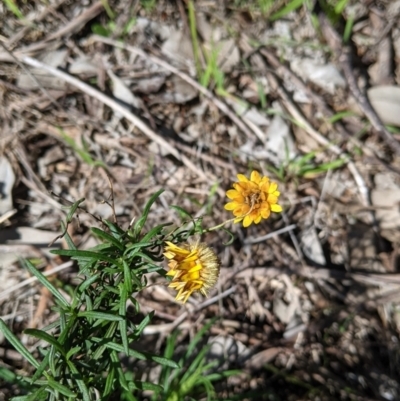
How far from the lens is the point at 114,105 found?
3402 millimetres

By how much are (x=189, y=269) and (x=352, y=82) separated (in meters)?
2.31

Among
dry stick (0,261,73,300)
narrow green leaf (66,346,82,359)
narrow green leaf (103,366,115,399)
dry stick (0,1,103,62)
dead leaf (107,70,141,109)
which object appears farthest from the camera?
dead leaf (107,70,141,109)

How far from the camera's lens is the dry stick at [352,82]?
352cm

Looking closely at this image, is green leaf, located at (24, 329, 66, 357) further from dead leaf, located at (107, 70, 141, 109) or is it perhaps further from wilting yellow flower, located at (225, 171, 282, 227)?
dead leaf, located at (107, 70, 141, 109)

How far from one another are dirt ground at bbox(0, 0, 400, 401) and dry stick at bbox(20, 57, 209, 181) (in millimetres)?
12

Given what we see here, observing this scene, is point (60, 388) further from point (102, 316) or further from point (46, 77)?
point (46, 77)

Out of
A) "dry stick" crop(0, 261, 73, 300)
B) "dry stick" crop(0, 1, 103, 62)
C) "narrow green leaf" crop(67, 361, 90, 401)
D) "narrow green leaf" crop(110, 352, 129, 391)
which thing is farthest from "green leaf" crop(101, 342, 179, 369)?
"dry stick" crop(0, 1, 103, 62)

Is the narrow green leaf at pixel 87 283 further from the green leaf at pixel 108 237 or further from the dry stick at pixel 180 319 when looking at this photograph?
the dry stick at pixel 180 319

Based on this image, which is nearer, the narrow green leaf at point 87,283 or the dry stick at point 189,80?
the narrow green leaf at point 87,283

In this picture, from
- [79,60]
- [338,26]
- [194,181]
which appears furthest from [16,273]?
[338,26]

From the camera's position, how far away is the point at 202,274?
196 centimetres

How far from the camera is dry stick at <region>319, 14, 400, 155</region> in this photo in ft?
11.6

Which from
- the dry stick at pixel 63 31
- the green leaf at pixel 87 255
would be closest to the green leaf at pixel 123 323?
the green leaf at pixel 87 255

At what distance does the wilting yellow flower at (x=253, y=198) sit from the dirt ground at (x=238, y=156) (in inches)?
47.6
